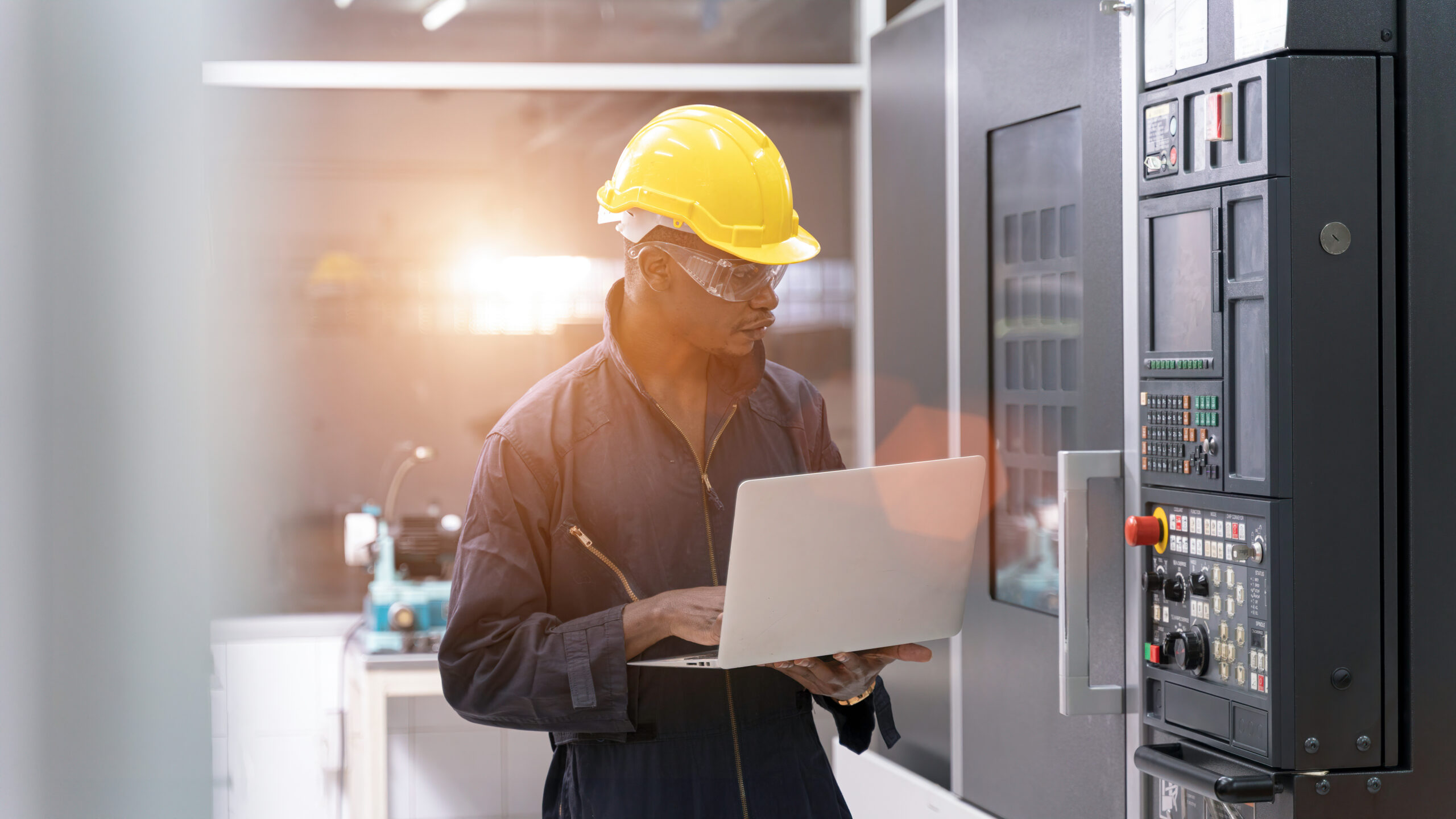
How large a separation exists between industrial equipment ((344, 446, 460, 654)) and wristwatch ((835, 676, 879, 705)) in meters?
1.66

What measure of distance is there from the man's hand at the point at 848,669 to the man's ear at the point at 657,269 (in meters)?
0.47

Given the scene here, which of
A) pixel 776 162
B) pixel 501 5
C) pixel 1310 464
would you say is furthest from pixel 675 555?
pixel 501 5

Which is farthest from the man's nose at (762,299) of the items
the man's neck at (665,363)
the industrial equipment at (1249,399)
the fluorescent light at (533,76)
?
the fluorescent light at (533,76)

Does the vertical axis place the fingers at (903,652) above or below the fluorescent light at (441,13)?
below

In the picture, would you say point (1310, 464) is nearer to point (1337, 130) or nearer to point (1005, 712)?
point (1337, 130)

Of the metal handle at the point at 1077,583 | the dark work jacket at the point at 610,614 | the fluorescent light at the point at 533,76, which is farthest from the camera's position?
the fluorescent light at the point at 533,76

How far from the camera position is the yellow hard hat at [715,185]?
4.47ft

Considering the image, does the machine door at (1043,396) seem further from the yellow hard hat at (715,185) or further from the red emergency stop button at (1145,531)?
the yellow hard hat at (715,185)

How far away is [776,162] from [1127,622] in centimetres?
89

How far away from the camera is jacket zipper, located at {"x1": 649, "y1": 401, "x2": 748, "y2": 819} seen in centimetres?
131

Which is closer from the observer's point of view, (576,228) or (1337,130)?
(1337,130)

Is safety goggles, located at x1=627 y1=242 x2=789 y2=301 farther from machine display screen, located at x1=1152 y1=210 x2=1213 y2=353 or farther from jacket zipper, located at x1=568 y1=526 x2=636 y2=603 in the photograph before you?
machine display screen, located at x1=1152 y1=210 x2=1213 y2=353

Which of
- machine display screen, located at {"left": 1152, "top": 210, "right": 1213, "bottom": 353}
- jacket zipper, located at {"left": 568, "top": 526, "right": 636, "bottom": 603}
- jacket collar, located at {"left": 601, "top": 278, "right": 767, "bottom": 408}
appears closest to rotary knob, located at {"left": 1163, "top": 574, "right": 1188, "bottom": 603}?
machine display screen, located at {"left": 1152, "top": 210, "right": 1213, "bottom": 353}

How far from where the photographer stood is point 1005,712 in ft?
7.16
